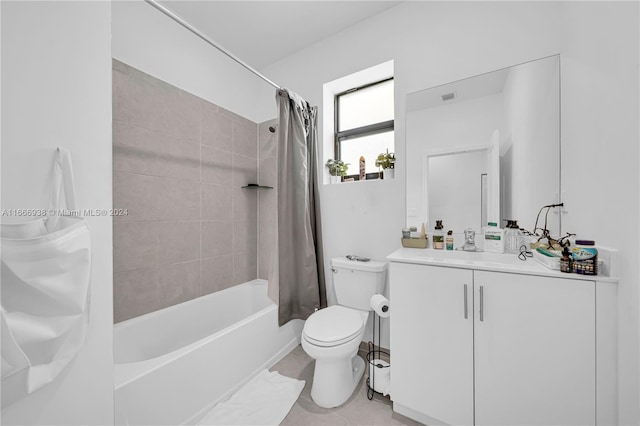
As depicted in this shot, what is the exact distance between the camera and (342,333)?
4.65 feet

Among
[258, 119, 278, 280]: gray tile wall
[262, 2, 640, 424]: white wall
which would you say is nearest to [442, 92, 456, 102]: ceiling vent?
[262, 2, 640, 424]: white wall

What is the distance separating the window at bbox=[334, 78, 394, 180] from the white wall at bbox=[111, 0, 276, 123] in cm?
75

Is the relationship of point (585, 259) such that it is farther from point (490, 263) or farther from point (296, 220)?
point (296, 220)

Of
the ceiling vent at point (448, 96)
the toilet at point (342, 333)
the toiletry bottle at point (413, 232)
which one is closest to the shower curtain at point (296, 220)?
the toilet at point (342, 333)

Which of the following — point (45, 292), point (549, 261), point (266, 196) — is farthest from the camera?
point (266, 196)

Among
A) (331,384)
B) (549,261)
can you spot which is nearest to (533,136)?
(549,261)

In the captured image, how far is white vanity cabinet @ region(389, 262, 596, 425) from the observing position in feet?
3.10

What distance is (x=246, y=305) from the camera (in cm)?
235

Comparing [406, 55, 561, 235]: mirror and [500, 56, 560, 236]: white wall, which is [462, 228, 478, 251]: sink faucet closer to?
[406, 55, 561, 235]: mirror

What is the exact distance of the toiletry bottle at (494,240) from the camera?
139cm

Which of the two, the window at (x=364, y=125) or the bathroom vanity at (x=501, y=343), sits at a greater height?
the window at (x=364, y=125)

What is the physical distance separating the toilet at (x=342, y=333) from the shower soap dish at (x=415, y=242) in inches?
9.3

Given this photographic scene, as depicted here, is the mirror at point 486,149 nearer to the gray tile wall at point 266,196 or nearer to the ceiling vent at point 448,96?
the ceiling vent at point 448,96

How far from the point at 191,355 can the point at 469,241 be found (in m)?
1.74
